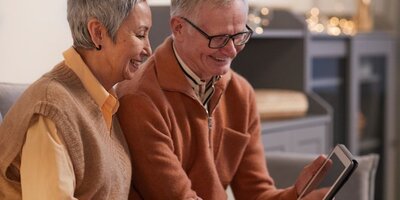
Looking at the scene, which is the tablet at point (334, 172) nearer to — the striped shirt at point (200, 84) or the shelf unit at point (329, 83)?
the striped shirt at point (200, 84)

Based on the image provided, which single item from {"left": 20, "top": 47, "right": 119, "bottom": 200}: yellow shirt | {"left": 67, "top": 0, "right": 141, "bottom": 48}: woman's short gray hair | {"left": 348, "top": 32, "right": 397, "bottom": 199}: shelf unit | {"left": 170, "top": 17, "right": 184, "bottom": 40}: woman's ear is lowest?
{"left": 348, "top": 32, "right": 397, "bottom": 199}: shelf unit

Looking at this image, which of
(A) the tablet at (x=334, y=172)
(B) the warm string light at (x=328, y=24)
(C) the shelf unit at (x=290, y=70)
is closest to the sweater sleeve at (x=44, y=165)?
(A) the tablet at (x=334, y=172)

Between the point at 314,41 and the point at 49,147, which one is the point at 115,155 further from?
the point at 314,41

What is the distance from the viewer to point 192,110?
175cm

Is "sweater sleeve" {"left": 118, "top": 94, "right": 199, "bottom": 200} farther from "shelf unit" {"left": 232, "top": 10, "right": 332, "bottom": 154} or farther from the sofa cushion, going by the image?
"shelf unit" {"left": 232, "top": 10, "right": 332, "bottom": 154}

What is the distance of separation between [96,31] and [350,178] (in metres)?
1.08

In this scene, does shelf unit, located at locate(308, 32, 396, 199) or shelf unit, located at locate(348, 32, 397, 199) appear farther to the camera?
shelf unit, located at locate(348, 32, 397, 199)

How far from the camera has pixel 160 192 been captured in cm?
166

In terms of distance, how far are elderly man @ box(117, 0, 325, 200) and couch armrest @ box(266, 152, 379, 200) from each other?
0.42 m

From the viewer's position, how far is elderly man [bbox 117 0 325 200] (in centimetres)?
164

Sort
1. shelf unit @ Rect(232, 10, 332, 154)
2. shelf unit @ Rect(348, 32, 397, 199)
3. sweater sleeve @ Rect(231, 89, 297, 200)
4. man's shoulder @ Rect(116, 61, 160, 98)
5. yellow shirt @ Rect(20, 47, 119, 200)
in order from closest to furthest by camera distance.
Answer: yellow shirt @ Rect(20, 47, 119, 200)
man's shoulder @ Rect(116, 61, 160, 98)
sweater sleeve @ Rect(231, 89, 297, 200)
shelf unit @ Rect(232, 10, 332, 154)
shelf unit @ Rect(348, 32, 397, 199)

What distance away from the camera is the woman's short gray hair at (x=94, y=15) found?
1417 millimetres

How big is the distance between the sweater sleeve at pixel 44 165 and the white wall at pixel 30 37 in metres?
0.92

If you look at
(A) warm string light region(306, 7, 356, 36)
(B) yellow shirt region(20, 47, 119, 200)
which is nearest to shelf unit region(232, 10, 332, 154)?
(A) warm string light region(306, 7, 356, 36)
